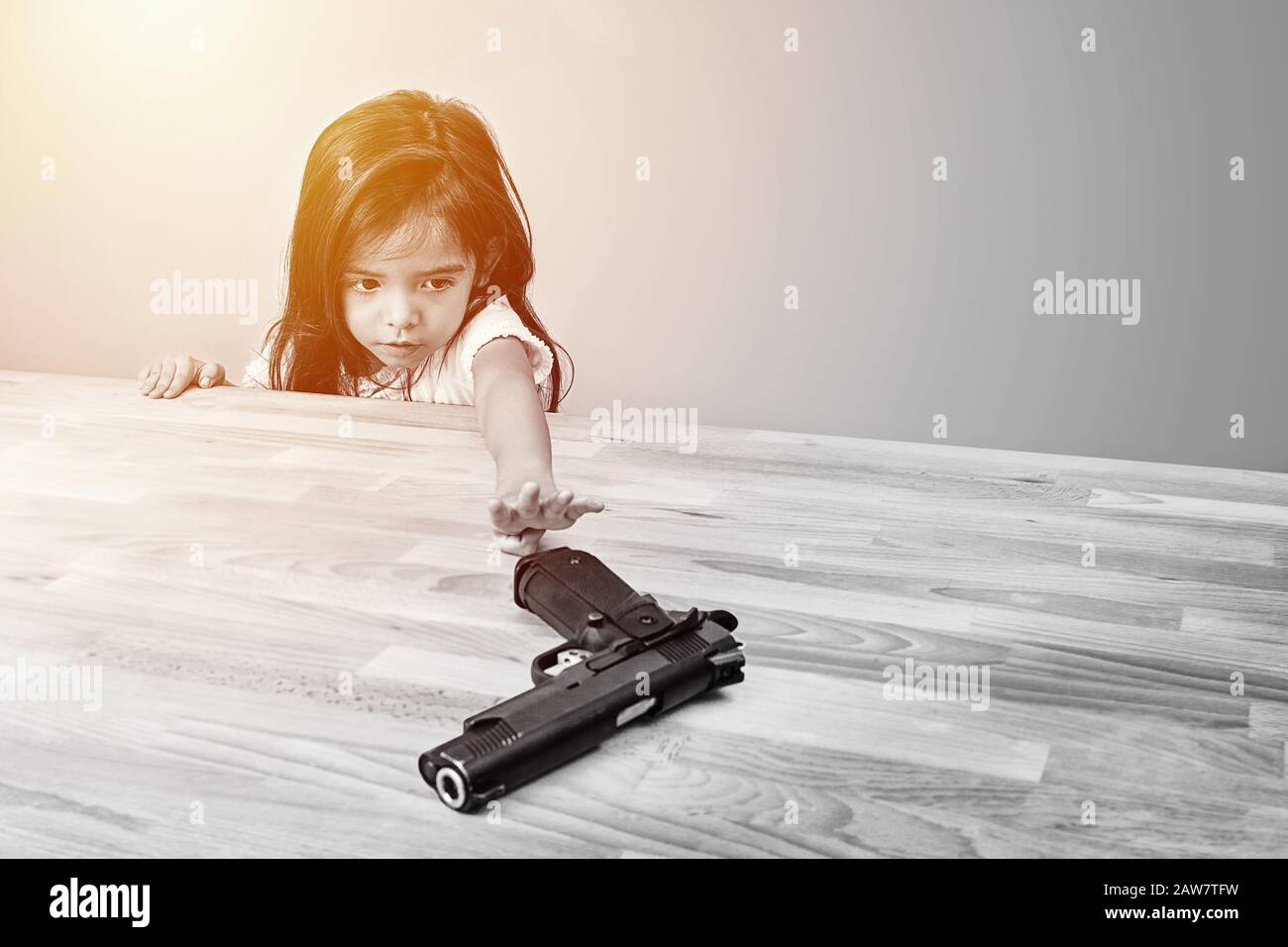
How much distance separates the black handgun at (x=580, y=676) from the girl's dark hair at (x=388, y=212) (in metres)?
1.20

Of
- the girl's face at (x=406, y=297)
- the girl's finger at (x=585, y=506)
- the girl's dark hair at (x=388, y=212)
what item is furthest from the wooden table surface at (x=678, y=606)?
the girl's dark hair at (x=388, y=212)

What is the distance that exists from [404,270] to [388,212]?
0.37 feet

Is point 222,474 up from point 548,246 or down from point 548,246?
down

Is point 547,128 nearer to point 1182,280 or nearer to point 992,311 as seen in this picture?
point 992,311

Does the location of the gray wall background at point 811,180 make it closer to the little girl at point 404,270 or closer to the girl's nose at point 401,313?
the little girl at point 404,270

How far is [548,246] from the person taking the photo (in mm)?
2406

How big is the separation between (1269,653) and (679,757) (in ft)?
1.89

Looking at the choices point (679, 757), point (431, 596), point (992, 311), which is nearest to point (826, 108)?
point (992, 311)

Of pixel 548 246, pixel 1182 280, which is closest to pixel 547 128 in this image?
pixel 548 246

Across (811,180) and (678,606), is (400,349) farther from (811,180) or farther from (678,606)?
(678,606)
